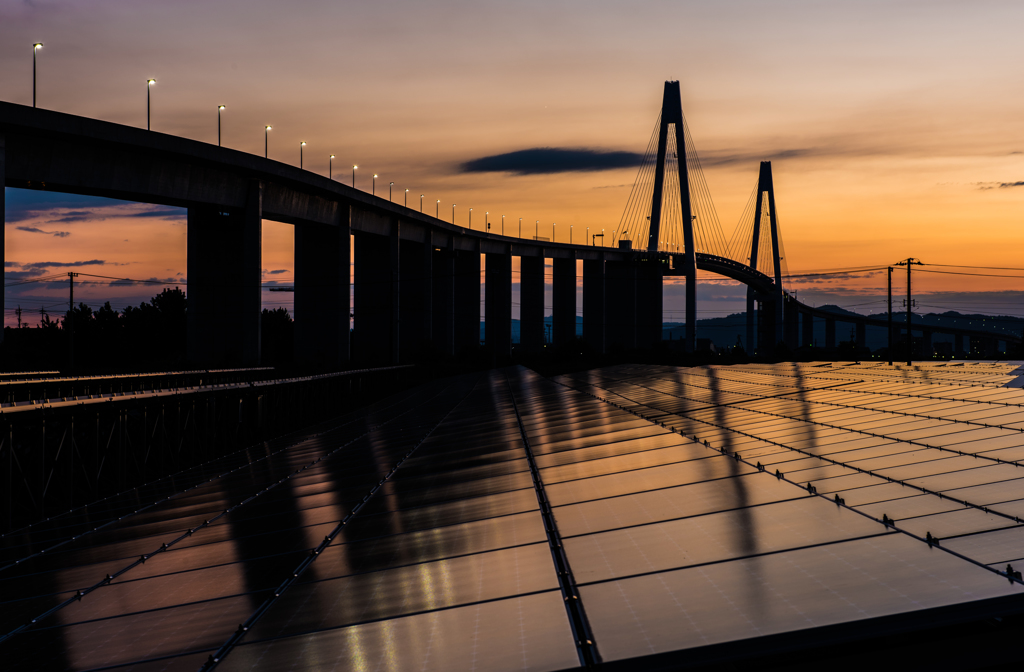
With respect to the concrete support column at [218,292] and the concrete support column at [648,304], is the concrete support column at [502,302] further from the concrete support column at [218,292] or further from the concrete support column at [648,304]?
the concrete support column at [218,292]

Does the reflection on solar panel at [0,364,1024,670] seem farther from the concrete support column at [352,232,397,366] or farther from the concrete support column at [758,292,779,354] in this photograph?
the concrete support column at [758,292,779,354]

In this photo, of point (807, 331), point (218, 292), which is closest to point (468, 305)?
point (218, 292)

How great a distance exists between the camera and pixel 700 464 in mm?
11695

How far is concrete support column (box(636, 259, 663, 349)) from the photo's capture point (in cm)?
13675

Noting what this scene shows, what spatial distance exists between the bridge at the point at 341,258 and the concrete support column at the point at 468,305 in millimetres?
208

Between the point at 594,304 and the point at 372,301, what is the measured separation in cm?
5270

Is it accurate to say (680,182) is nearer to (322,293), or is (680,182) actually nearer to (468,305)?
(468,305)

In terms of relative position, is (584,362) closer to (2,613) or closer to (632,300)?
(632,300)

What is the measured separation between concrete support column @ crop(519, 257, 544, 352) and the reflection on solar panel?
11649 centimetres

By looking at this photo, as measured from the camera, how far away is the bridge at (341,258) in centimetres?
5062

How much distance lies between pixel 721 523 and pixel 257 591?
197 inches

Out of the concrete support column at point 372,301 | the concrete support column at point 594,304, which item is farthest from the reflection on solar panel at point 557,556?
the concrete support column at point 594,304

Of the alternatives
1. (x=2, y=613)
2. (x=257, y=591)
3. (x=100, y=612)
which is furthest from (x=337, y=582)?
(x=2, y=613)

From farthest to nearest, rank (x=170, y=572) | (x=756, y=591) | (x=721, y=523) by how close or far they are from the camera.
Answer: (x=170, y=572)
(x=721, y=523)
(x=756, y=591)
